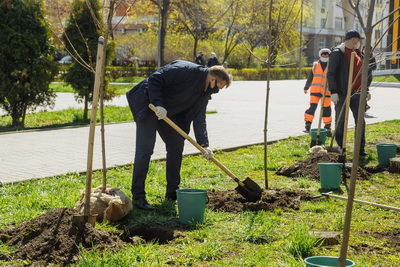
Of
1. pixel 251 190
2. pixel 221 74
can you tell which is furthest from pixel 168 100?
pixel 251 190

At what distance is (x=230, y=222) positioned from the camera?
514 cm

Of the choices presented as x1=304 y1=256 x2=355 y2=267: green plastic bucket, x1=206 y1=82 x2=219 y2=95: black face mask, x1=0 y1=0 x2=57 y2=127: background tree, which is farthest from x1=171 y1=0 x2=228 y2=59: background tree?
x1=304 y1=256 x2=355 y2=267: green plastic bucket

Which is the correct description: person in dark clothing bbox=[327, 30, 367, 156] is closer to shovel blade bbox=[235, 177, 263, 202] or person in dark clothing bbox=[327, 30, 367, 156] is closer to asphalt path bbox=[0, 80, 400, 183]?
asphalt path bbox=[0, 80, 400, 183]

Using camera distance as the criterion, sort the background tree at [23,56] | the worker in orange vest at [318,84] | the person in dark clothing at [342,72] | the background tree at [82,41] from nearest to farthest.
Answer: the person in dark clothing at [342,72], the worker in orange vest at [318,84], the background tree at [23,56], the background tree at [82,41]

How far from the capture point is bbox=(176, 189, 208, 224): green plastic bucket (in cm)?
498

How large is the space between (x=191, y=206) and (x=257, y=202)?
874mm

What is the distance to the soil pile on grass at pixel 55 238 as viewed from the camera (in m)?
4.04

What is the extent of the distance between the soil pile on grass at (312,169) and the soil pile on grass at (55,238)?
358 centimetres

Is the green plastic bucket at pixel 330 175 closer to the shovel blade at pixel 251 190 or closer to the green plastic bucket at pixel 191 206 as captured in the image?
the shovel blade at pixel 251 190

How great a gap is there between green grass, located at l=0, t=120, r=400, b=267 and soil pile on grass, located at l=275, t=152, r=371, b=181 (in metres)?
0.13

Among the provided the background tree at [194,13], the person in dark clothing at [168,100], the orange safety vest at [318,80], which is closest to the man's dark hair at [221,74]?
the person in dark clothing at [168,100]

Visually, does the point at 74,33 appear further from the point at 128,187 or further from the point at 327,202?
the point at 327,202

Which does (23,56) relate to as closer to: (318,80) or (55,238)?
(318,80)

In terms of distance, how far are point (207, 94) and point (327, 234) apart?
6.02 feet
